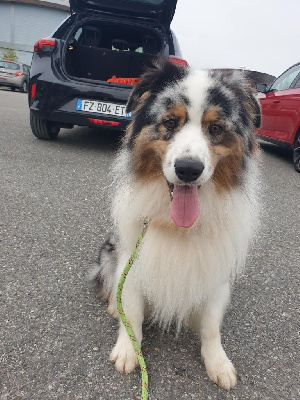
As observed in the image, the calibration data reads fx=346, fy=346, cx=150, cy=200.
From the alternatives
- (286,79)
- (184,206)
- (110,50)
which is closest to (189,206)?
(184,206)

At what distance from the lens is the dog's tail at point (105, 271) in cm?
225

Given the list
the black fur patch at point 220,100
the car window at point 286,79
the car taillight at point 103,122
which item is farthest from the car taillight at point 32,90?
the car window at point 286,79

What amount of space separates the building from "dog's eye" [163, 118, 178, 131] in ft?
139

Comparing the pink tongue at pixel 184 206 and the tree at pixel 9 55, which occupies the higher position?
the pink tongue at pixel 184 206

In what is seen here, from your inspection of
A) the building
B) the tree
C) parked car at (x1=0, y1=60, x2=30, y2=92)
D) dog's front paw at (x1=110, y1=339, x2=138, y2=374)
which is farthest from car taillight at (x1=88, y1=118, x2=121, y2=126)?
the building

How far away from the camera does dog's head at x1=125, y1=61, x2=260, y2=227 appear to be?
5.83 feet

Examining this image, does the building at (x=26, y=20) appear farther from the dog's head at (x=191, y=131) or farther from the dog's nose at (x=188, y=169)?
the dog's nose at (x=188, y=169)

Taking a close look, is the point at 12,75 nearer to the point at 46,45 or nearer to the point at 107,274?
the point at 46,45

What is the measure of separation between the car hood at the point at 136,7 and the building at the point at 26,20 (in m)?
38.0

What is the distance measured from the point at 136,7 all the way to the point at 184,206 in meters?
4.51

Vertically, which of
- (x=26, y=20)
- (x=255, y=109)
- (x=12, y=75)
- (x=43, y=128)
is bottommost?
(x=12, y=75)

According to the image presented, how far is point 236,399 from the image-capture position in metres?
1.74

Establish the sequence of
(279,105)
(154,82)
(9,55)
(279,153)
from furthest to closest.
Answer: (9,55) < (279,153) < (279,105) < (154,82)

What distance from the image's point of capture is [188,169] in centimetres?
167
